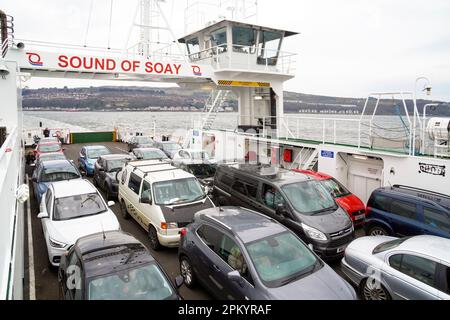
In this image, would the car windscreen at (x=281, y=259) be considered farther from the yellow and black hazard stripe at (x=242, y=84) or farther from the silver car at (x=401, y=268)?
the yellow and black hazard stripe at (x=242, y=84)

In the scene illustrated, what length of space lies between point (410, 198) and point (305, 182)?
257 centimetres

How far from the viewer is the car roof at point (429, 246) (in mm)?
5367

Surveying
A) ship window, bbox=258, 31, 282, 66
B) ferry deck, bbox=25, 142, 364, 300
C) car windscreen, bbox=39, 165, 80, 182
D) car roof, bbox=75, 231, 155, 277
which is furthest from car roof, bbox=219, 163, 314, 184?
ship window, bbox=258, 31, 282, 66

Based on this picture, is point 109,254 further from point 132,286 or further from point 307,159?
point 307,159

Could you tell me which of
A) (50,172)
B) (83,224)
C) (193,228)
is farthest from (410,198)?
(50,172)

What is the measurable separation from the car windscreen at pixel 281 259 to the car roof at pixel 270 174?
10.6ft

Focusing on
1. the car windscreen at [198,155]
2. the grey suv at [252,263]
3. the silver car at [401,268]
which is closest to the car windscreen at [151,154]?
the car windscreen at [198,155]

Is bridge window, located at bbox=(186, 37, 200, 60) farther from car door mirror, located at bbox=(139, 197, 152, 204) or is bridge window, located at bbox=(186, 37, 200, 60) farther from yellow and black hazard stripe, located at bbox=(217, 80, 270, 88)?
car door mirror, located at bbox=(139, 197, 152, 204)

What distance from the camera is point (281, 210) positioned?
829 centimetres

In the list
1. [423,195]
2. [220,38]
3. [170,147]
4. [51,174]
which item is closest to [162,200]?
[51,174]

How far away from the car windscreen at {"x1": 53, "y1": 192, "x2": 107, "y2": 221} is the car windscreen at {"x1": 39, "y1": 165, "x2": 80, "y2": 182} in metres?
3.62

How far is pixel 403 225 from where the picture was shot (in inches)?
314

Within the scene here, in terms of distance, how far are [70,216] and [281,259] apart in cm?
544
